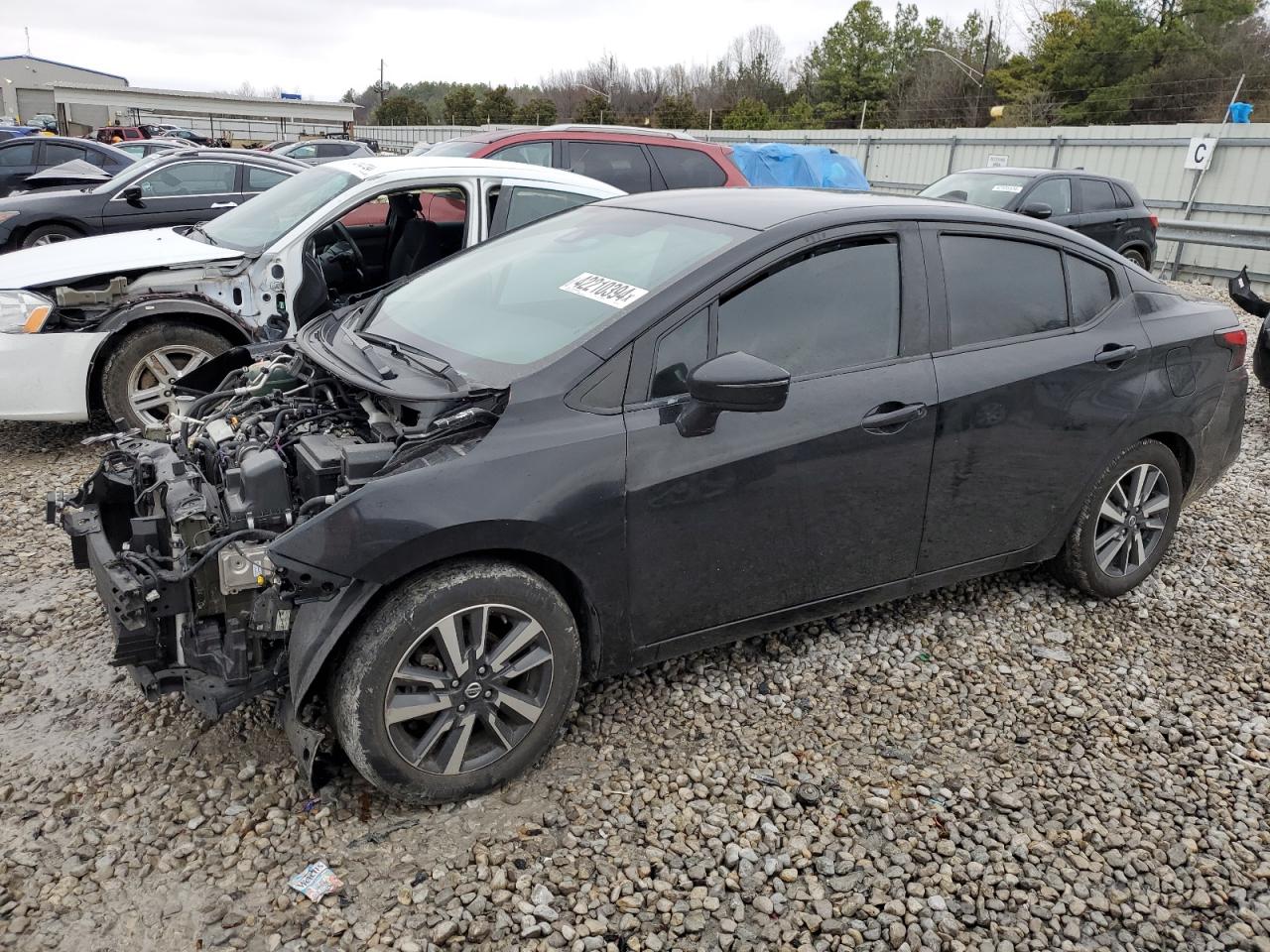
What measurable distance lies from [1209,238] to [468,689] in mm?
14433

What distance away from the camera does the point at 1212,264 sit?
47.9 ft

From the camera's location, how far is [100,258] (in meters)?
5.78

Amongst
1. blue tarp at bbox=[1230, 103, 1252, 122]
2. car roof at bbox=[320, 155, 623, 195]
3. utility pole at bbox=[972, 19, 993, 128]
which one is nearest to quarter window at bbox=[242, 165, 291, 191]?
car roof at bbox=[320, 155, 623, 195]

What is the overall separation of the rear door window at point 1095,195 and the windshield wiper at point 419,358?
1108cm

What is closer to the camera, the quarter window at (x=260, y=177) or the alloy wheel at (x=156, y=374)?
the alloy wheel at (x=156, y=374)

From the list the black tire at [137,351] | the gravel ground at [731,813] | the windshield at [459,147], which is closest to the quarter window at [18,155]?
the windshield at [459,147]

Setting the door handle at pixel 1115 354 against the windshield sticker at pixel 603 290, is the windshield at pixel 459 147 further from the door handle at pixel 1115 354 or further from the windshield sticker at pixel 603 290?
the door handle at pixel 1115 354

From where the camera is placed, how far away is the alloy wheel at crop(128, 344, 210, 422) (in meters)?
5.52

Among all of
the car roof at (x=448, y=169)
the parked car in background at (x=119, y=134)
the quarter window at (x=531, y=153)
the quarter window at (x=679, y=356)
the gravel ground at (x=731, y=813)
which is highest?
the parked car in background at (x=119, y=134)

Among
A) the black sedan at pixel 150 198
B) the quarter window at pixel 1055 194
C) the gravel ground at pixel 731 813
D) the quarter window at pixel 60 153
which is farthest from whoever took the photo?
the quarter window at pixel 60 153

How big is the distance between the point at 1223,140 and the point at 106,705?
19069mm

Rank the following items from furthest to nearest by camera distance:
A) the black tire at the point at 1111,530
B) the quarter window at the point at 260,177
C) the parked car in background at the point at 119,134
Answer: the parked car in background at the point at 119,134 < the quarter window at the point at 260,177 < the black tire at the point at 1111,530

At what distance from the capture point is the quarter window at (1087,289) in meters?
3.89

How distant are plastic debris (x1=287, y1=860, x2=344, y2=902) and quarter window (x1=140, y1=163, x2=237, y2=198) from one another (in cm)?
910
